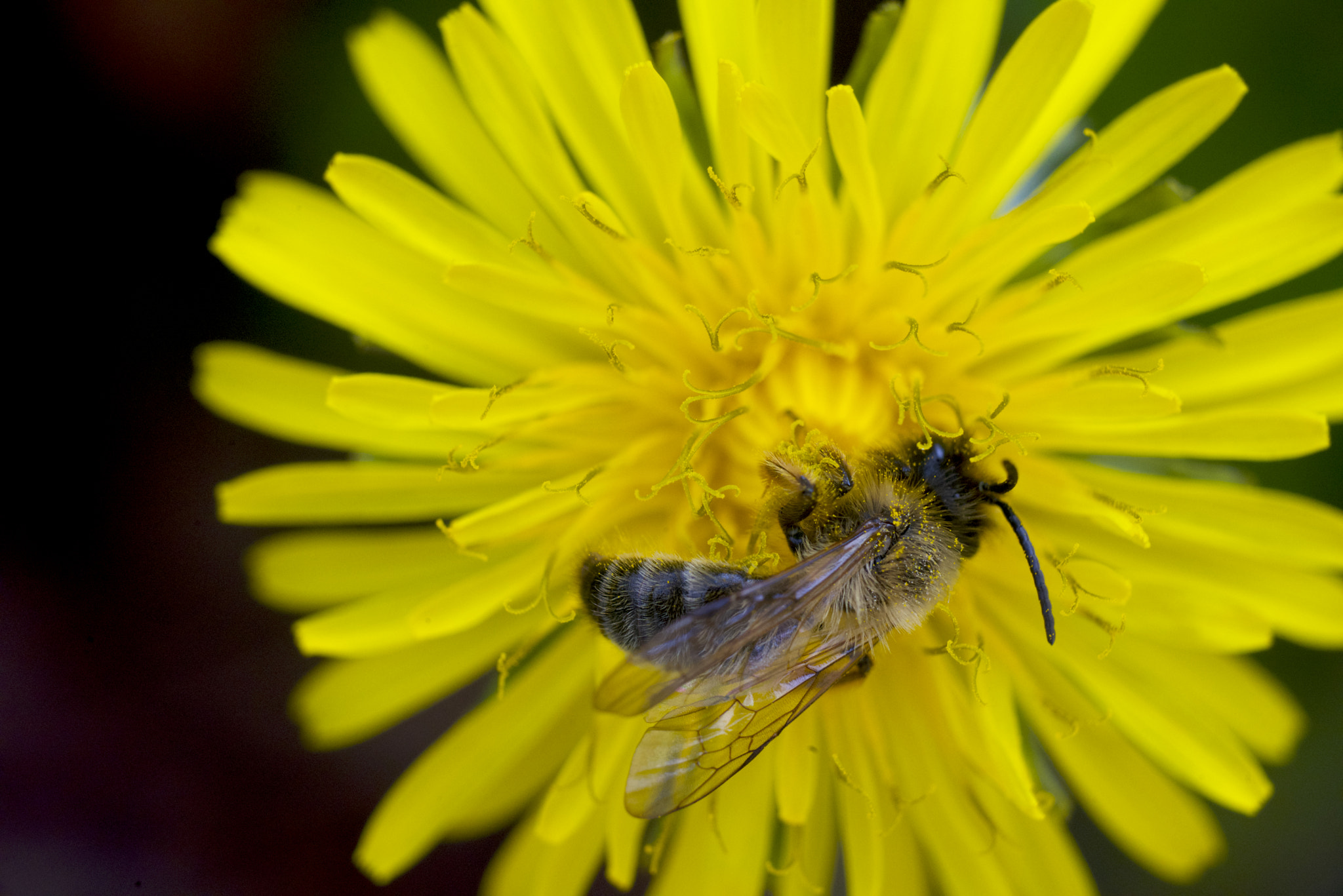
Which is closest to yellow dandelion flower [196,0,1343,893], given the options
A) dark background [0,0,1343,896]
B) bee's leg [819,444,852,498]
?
bee's leg [819,444,852,498]

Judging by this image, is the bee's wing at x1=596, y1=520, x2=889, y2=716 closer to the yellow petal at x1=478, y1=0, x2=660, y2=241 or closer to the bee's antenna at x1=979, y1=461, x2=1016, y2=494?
the bee's antenna at x1=979, y1=461, x2=1016, y2=494

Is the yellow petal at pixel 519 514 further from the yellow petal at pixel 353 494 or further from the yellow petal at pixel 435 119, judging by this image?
the yellow petal at pixel 435 119

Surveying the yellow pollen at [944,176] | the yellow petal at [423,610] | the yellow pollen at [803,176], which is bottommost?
the yellow petal at [423,610]

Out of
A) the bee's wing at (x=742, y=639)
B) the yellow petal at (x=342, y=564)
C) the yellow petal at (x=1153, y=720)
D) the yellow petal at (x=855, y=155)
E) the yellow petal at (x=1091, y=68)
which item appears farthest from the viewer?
the yellow petal at (x=342, y=564)

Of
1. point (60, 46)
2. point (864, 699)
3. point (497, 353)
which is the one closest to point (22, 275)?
point (60, 46)

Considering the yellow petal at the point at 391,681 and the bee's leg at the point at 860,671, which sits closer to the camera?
the bee's leg at the point at 860,671

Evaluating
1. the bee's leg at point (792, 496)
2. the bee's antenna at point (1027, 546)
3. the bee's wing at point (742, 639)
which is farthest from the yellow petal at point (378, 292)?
the bee's antenna at point (1027, 546)

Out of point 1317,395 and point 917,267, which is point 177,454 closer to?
point 917,267
